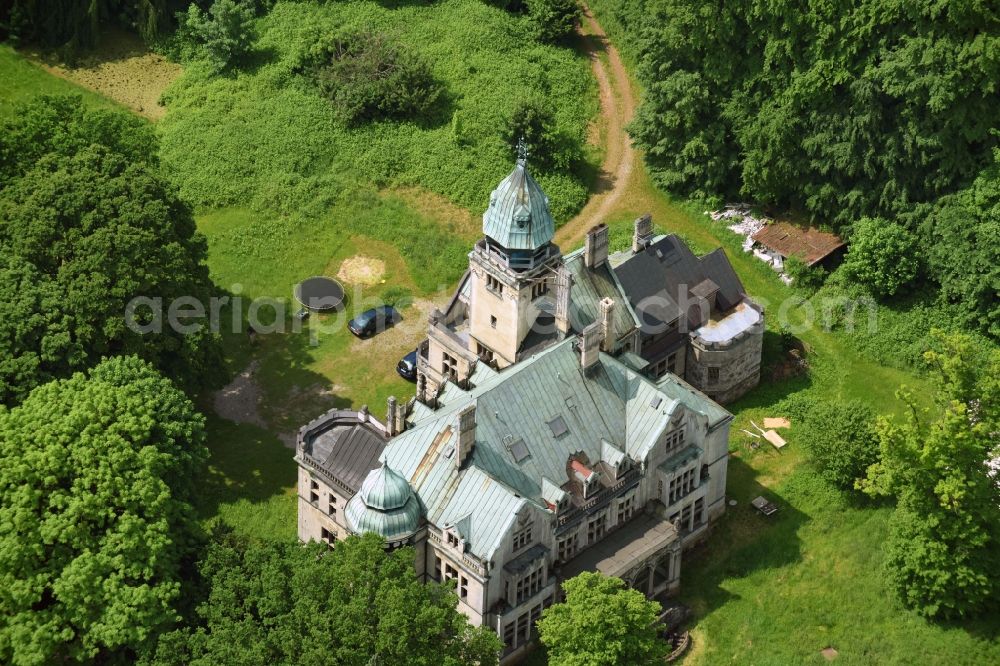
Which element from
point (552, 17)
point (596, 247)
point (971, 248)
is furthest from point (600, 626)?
point (552, 17)

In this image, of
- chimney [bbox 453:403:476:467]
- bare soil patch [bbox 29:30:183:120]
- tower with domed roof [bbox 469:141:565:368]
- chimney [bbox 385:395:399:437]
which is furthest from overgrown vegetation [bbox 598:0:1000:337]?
bare soil patch [bbox 29:30:183:120]

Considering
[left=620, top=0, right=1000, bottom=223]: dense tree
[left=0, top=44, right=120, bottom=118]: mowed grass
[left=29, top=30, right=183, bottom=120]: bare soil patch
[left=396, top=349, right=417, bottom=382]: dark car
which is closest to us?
[left=620, top=0, right=1000, bottom=223]: dense tree

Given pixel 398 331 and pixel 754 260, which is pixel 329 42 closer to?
pixel 398 331

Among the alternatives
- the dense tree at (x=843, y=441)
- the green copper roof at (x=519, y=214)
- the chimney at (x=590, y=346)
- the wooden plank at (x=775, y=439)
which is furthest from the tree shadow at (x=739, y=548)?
the green copper roof at (x=519, y=214)

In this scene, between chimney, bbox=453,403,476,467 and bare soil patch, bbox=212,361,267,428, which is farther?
bare soil patch, bbox=212,361,267,428

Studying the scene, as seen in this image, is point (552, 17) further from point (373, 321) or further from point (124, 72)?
point (373, 321)

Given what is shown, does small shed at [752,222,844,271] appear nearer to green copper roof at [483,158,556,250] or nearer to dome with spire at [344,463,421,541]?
Result: green copper roof at [483,158,556,250]

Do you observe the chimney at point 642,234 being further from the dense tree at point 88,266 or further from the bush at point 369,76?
the bush at point 369,76
